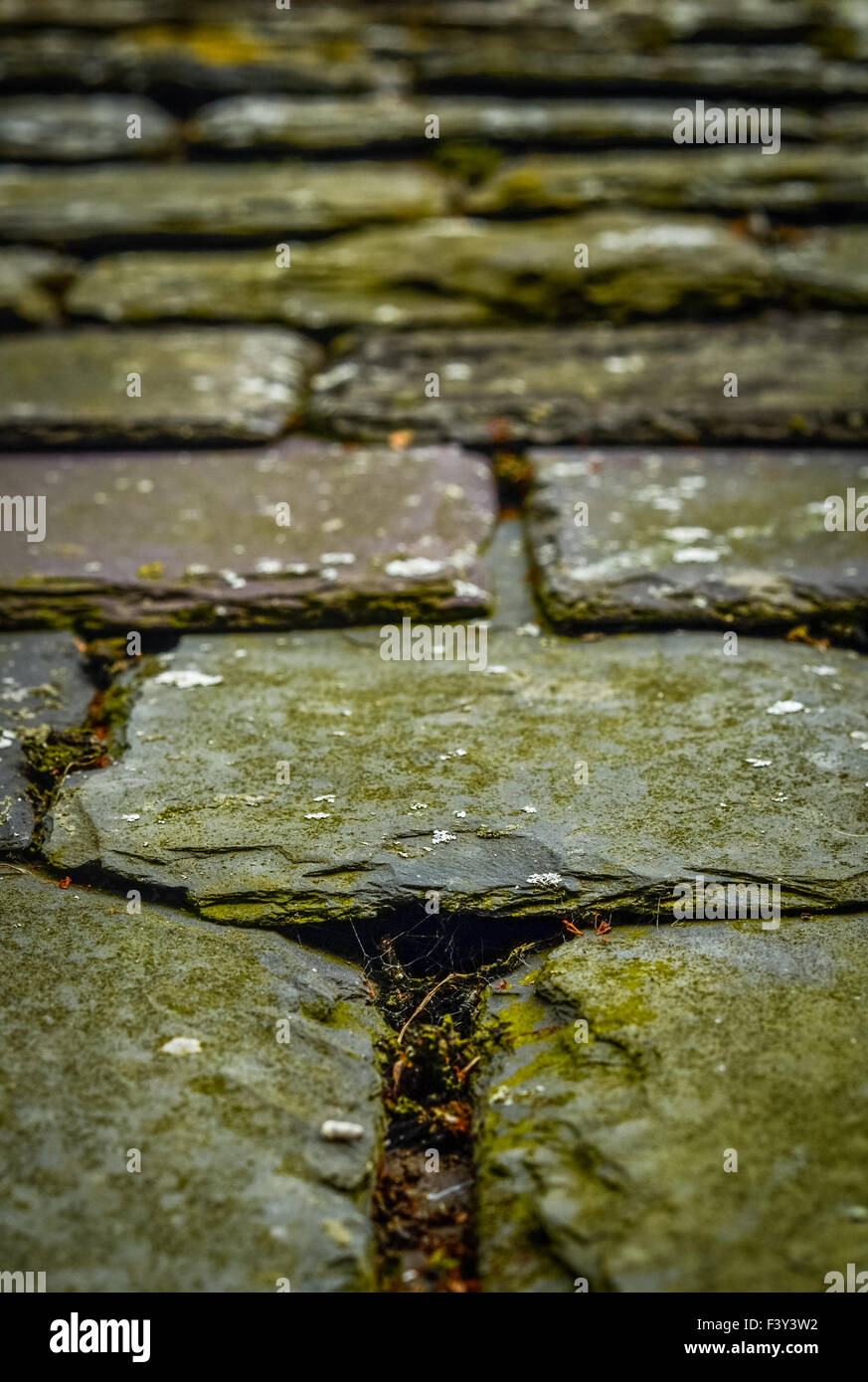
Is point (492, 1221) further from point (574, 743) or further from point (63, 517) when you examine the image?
point (63, 517)

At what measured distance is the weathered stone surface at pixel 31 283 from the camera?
235 cm

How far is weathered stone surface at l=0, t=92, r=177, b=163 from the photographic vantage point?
2.92 m

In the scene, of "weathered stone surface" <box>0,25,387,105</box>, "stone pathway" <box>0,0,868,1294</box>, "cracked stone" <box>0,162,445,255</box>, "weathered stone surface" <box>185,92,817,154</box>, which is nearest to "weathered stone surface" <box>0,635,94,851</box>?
"stone pathway" <box>0,0,868,1294</box>

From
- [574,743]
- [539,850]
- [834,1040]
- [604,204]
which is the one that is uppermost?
[604,204]

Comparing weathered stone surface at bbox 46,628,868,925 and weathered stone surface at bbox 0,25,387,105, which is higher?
weathered stone surface at bbox 0,25,387,105

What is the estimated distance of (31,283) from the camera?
2438 mm

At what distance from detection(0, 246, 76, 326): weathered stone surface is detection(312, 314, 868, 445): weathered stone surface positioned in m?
0.77

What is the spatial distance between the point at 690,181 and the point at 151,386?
1.65 m

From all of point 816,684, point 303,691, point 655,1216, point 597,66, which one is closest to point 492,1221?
point 655,1216

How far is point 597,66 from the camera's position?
305 centimetres

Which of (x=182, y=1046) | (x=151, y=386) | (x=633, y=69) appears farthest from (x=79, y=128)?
(x=182, y=1046)

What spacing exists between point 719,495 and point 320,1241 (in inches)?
56.3

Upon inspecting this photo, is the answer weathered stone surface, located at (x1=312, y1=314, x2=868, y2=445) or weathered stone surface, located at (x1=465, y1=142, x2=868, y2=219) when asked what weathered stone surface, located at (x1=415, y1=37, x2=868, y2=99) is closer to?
weathered stone surface, located at (x1=465, y1=142, x2=868, y2=219)

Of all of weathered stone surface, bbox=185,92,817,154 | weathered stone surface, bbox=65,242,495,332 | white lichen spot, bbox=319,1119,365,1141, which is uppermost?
weathered stone surface, bbox=185,92,817,154
